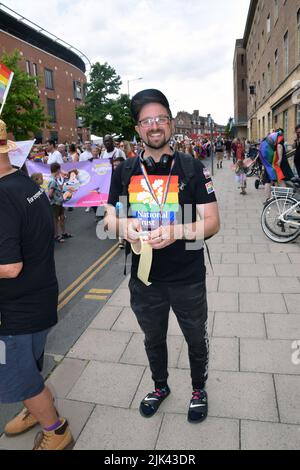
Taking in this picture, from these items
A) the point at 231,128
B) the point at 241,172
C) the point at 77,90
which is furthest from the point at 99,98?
the point at 241,172

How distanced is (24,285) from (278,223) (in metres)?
5.77

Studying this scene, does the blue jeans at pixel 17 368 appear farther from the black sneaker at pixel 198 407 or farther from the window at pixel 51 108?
the window at pixel 51 108

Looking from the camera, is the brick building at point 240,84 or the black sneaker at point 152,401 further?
the brick building at point 240,84

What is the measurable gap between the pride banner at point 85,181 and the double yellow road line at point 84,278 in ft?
7.25

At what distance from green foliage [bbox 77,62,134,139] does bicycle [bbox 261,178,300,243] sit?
1583 inches

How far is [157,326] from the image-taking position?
2594 millimetres

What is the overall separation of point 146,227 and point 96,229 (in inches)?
274

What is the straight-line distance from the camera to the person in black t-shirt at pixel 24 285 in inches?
77.2

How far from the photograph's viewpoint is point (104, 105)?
4478 centimetres

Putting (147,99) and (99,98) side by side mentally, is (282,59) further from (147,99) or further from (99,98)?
(99,98)

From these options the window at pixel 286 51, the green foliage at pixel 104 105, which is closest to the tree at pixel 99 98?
the green foliage at pixel 104 105

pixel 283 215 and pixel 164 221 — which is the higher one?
pixel 164 221

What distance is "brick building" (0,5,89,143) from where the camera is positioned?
34.4 meters

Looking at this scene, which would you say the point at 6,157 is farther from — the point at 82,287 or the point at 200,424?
the point at 82,287
